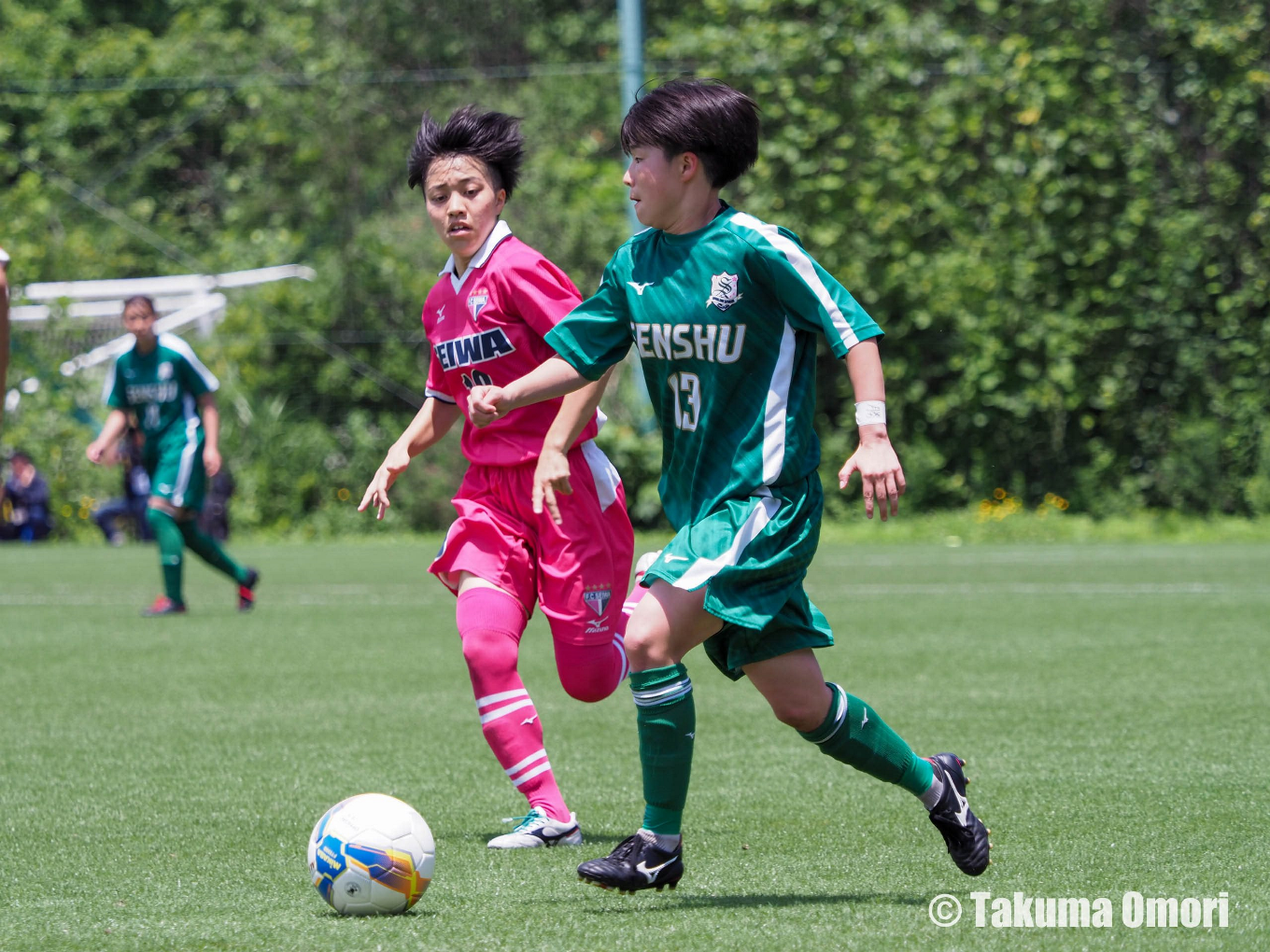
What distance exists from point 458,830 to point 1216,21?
1697cm

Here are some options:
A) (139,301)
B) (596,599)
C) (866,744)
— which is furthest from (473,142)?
(139,301)

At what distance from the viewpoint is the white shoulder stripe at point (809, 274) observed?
3.59m

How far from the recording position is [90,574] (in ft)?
48.9

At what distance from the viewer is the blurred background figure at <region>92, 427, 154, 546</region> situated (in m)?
19.6

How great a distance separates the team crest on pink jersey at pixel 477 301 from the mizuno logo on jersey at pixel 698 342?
104 cm

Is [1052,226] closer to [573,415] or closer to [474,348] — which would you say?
[474,348]

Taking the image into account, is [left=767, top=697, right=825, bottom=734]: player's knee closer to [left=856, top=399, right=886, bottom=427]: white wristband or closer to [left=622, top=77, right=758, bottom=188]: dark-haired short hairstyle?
[left=856, top=399, right=886, bottom=427]: white wristband

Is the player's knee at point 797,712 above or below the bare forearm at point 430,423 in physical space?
below

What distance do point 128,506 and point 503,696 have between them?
16560 millimetres

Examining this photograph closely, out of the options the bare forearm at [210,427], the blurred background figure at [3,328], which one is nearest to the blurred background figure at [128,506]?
the bare forearm at [210,427]

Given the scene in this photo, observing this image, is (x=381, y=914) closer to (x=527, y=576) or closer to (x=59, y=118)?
(x=527, y=576)

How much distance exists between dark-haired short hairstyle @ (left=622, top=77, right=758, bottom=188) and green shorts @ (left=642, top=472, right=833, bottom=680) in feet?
2.53

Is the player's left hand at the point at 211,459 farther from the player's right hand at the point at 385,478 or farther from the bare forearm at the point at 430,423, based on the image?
the player's right hand at the point at 385,478

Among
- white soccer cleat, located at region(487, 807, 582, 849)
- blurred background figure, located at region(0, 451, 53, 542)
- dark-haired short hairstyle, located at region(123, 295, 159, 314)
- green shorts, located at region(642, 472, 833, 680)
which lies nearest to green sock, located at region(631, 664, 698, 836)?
green shorts, located at region(642, 472, 833, 680)
